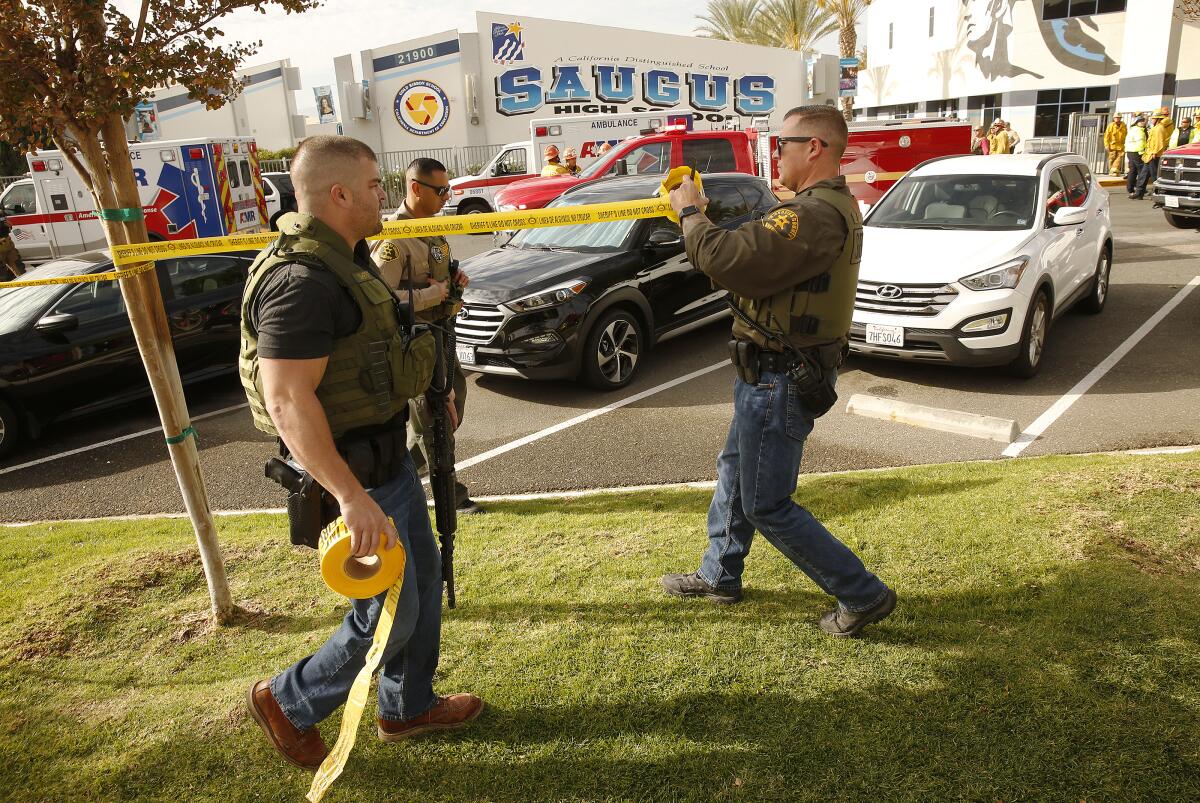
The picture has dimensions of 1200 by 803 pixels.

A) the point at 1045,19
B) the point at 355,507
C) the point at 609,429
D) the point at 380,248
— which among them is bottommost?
the point at 609,429

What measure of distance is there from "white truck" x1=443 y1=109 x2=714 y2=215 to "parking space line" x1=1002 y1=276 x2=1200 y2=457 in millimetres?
12307

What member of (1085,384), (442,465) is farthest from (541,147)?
(442,465)

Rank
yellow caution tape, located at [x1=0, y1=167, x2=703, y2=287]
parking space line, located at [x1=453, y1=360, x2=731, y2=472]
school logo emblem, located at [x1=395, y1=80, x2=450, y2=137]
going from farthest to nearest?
school logo emblem, located at [x1=395, y1=80, x2=450, y2=137] < parking space line, located at [x1=453, y1=360, x2=731, y2=472] < yellow caution tape, located at [x1=0, y1=167, x2=703, y2=287]

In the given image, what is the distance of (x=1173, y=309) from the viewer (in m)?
8.90

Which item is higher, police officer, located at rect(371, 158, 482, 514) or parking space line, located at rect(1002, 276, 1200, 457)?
police officer, located at rect(371, 158, 482, 514)

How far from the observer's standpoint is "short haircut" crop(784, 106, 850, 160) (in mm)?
2980

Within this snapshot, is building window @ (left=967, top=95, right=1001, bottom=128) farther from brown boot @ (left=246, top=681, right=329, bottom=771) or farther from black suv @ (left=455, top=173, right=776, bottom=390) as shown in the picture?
brown boot @ (left=246, top=681, right=329, bottom=771)

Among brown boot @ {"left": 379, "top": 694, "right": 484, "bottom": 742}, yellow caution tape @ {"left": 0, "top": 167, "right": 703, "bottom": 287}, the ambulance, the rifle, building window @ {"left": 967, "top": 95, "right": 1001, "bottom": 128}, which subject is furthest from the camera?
building window @ {"left": 967, "top": 95, "right": 1001, "bottom": 128}

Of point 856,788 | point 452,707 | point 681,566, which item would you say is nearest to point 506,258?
point 681,566

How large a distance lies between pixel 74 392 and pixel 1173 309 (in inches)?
422

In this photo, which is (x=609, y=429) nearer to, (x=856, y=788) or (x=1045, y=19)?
(x=856, y=788)

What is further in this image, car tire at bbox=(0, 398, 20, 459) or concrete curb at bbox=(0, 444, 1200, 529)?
car tire at bbox=(0, 398, 20, 459)

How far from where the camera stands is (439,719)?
9.09 ft

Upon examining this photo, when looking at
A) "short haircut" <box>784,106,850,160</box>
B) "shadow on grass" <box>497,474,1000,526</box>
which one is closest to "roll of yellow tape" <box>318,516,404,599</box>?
"short haircut" <box>784,106,850,160</box>
